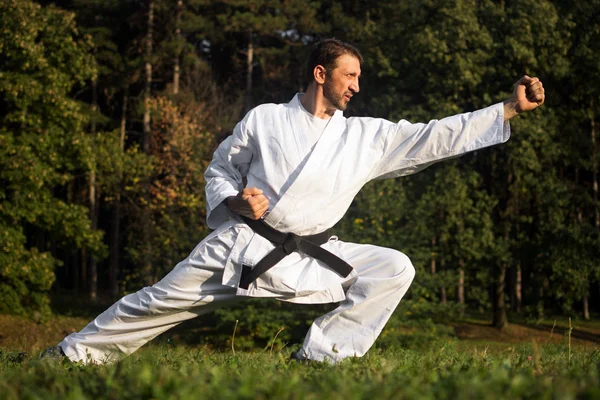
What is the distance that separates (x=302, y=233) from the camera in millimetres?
4777

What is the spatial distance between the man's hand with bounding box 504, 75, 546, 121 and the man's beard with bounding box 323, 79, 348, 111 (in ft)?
3.42

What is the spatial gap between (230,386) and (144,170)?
2256cm

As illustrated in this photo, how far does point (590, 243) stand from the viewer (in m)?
20.1

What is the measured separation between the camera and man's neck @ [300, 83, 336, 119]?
504cm

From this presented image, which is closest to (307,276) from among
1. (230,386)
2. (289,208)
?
(289,208)

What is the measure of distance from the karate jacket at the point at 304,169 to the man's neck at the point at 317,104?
6 centimetres

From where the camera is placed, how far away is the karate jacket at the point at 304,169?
467 cm

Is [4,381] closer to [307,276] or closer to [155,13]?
[307,276]

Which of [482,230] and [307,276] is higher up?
[307,276]

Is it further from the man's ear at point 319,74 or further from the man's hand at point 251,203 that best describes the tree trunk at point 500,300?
the man's hand at point 251,203

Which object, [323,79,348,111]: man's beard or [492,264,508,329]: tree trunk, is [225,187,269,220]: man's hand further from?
[492,264,508,329]: tree trunk

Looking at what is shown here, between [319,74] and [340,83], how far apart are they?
0.16m

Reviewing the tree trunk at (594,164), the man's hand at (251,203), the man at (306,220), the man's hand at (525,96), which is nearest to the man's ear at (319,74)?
the man at (306,220)

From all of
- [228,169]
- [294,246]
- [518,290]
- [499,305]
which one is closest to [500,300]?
[499,305]
